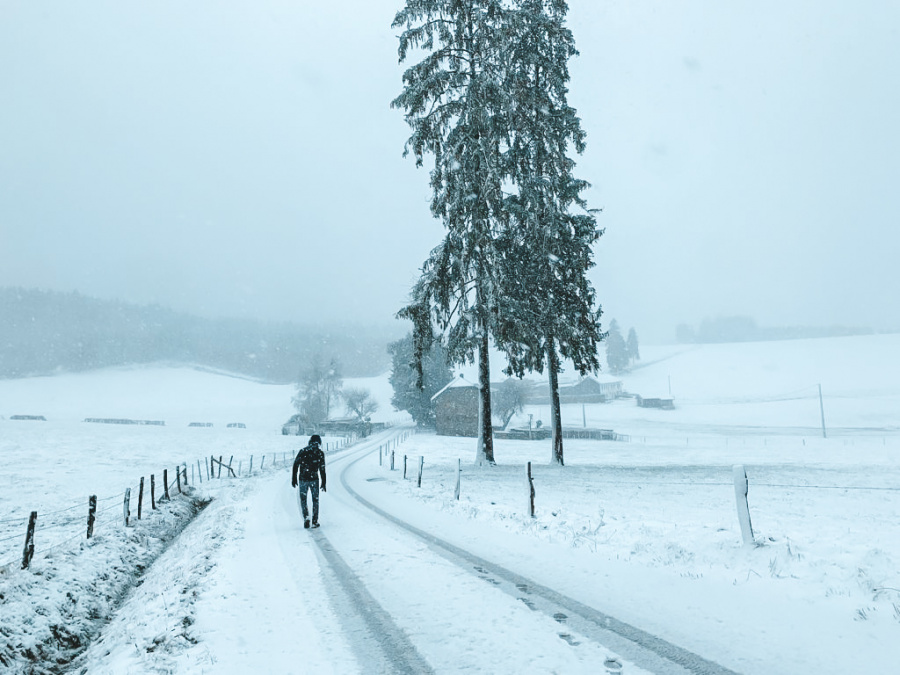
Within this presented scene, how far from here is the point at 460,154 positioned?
70.0 ft

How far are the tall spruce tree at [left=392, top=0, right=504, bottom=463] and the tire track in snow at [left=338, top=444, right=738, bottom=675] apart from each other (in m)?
13.9

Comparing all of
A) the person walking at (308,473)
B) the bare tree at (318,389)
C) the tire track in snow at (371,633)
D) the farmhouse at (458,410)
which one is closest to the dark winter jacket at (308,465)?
the person walking at (308,473)

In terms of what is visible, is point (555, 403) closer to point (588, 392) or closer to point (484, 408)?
point (484, 408)

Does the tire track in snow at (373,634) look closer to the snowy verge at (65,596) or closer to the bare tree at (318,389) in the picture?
the snowy verge at (65,596)

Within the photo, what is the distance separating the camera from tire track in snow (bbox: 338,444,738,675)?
392cm

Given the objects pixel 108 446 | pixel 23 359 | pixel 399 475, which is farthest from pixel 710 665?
pixel 23 359

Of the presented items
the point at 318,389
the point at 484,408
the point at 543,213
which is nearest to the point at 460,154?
the point at 543,213

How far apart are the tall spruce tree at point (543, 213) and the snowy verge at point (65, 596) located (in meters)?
13.5

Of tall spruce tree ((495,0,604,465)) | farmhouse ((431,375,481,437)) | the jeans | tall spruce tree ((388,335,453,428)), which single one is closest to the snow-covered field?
the jeans

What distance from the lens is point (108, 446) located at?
4962 centimetres

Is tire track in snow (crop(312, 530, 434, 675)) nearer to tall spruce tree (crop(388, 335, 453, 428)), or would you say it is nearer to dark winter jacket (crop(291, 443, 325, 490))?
dark winter jacket (crop(291, 443, 325, 490))

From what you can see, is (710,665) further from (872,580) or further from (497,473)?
(497,473)

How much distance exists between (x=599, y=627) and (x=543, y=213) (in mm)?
19356

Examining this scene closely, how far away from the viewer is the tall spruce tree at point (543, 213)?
21.0 meters
